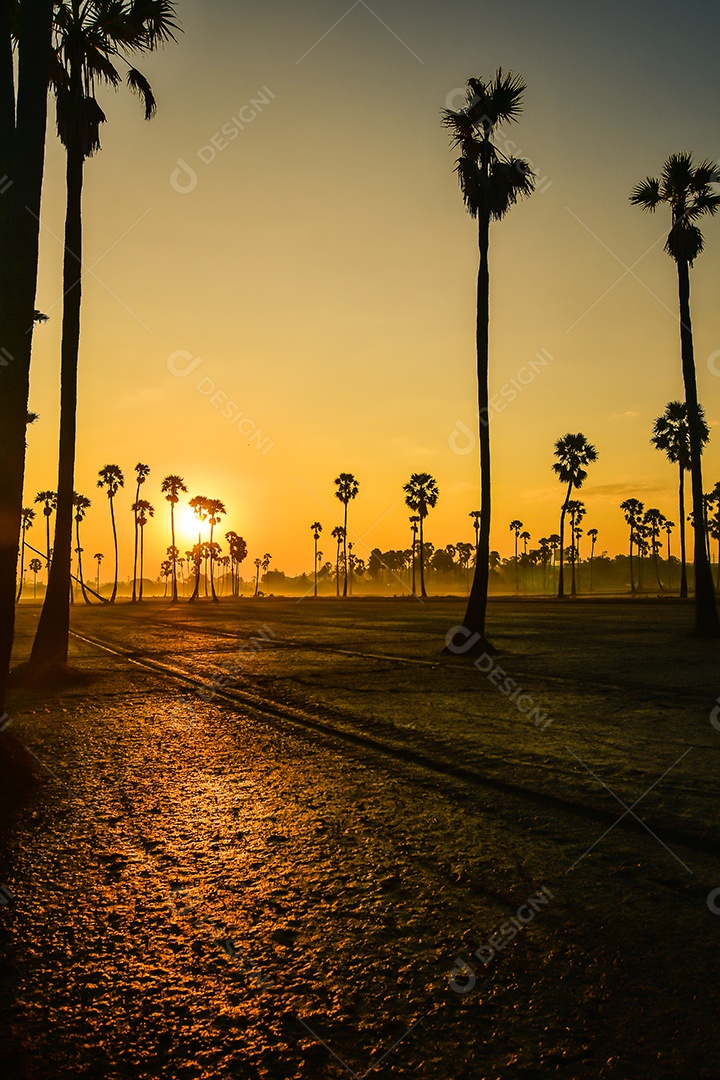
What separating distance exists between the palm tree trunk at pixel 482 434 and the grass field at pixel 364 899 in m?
9.12

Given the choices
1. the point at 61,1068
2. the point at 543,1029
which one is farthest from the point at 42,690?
the point at 543,1029

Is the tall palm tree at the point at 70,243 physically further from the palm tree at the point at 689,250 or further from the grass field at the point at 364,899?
the palm tree at the point at 689,250

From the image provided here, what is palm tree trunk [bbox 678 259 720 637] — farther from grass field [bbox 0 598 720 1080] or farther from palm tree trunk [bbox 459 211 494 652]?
grass field [bbox 0 598 720 1080]

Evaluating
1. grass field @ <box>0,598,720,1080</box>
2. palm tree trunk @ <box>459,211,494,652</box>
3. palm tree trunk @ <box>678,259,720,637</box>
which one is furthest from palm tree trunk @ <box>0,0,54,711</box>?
palm tree trunk @ <box>678,259,720,637</box>

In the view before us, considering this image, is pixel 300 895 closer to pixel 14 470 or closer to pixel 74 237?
pixel 14 470

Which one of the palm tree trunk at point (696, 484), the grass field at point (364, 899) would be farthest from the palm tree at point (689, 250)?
the grass field at point (364, 899)

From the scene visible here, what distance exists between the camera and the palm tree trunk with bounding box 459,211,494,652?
17359 mm

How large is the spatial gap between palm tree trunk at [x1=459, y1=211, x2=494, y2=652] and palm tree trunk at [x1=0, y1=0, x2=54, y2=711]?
1275cm

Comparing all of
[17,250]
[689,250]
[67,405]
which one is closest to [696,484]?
[689,250]

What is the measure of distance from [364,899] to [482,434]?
1503cm

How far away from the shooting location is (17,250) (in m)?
5.77

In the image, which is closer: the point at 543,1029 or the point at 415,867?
the point at 543,1029

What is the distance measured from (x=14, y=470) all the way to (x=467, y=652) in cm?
1215

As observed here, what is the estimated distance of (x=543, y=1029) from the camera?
8.27ft
